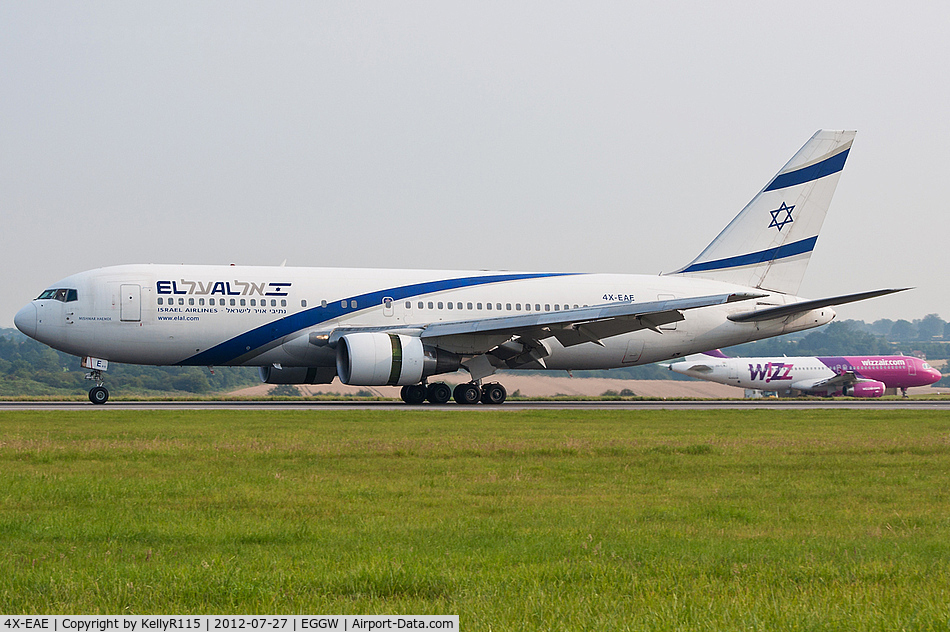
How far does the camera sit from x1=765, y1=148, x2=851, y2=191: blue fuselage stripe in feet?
119

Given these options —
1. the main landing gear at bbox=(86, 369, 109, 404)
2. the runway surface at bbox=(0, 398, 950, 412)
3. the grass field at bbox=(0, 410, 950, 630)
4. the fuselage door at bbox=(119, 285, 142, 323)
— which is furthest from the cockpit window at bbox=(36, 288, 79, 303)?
the grass field at bbox=(0, 410, 950, 630)

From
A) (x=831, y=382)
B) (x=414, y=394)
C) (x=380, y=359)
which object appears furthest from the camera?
(x=831, y=382)

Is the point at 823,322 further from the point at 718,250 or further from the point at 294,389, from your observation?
the point at 294,389

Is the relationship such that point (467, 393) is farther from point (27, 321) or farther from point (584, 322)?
point (27, 321)

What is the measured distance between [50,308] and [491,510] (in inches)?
935

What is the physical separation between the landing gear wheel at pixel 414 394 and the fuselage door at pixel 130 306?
9148mm

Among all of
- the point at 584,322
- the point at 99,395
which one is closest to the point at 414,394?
the point at 584,322

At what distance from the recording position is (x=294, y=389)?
186 feet

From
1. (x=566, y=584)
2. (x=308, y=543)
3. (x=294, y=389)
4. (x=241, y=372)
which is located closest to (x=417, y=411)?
(x=308, y=543)

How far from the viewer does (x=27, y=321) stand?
2931cm

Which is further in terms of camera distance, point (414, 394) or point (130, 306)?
point (414, 394)

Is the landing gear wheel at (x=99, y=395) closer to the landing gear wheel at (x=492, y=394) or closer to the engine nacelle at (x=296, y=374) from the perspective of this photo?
the engine nacelle at (x=296, y=374)

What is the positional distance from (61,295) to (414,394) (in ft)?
38.5

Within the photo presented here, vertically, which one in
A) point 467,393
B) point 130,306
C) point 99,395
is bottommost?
point 467,393
